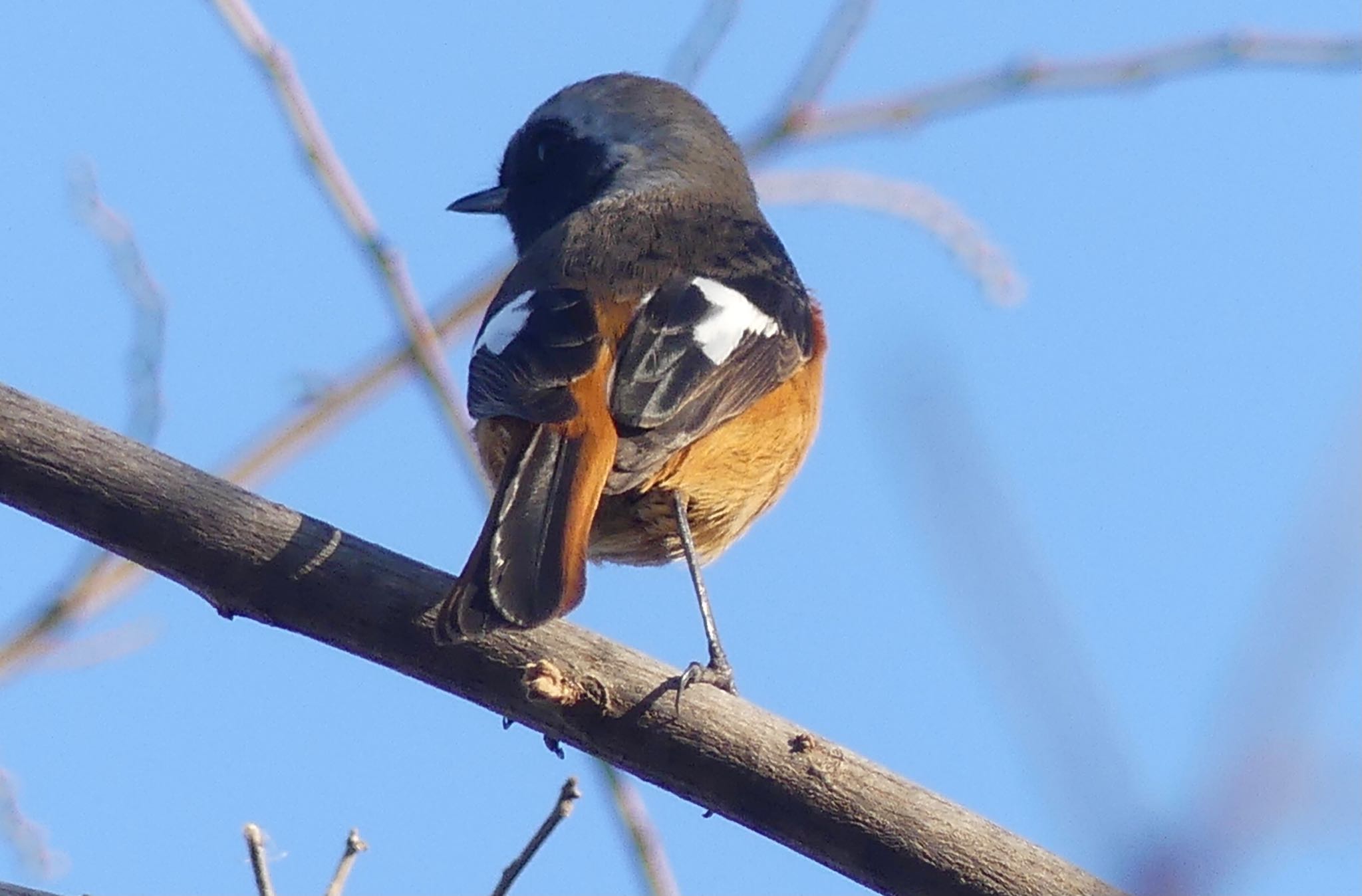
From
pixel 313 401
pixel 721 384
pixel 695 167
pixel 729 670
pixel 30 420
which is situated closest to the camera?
pixel 30 420

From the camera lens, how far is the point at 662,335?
12.9ft

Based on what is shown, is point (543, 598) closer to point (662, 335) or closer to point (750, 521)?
point (662, 335)

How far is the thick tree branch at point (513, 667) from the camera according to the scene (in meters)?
2.76

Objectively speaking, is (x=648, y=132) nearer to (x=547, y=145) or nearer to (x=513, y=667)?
(x=547, y=145)

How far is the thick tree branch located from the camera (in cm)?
276

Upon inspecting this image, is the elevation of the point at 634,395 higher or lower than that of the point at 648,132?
lower

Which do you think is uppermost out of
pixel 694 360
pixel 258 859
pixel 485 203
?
pixel 485 203

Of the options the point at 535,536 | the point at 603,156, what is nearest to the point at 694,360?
the point at 535,536

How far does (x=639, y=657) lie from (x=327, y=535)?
0.57 m

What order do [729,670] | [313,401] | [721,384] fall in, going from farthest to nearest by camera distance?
[313,401], [721,384], [729,670]

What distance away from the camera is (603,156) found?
223 inches

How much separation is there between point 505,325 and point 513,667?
141cm

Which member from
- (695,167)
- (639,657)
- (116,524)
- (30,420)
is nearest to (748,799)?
(639,657)

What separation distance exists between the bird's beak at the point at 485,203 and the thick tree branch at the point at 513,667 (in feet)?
10.2
